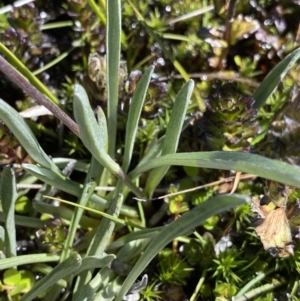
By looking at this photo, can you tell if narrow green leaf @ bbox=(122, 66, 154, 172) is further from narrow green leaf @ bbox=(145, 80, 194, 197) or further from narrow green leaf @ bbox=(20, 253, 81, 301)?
narrow green leaf @ bbox=(20, 253, 81, 301)

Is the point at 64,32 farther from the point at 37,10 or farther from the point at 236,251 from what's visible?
the point at 236,251

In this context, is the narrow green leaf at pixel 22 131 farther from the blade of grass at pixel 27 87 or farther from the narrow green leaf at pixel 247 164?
the narrow green leaf at pixel 247 164

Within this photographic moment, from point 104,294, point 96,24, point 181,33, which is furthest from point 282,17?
point 104,294

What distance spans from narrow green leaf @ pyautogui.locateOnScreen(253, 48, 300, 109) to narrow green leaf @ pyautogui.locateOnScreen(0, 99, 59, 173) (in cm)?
58

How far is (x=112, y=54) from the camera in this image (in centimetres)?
122

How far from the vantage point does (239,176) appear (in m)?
1.39

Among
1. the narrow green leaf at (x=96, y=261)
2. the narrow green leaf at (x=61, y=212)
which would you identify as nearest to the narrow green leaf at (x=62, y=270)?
the narrow green leaf at (x=96, y=261)

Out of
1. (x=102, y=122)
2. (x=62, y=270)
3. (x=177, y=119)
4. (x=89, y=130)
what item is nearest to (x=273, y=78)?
(x=177, y=119)

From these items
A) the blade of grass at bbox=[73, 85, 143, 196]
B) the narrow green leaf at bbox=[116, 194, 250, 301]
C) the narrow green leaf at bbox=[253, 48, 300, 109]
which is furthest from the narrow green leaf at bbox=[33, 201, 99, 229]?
the narrow green leaf at bbox=[253, 48, 300, 109]

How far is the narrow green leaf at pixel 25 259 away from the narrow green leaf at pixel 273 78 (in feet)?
2.22

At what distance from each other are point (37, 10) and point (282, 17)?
800 mm

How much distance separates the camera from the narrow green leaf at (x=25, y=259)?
1121 mm

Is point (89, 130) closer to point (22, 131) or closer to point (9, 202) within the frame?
point (22, 131)

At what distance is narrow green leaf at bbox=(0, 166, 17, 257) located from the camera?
118 cm
